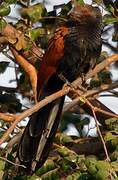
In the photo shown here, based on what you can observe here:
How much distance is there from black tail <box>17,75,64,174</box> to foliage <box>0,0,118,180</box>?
0.03 meters

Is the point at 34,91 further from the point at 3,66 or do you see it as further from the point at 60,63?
the point at 3,66

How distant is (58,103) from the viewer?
212cm

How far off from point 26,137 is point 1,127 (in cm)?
9

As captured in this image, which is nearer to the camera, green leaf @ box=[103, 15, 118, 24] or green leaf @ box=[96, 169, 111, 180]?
green leaf @ box=[96, 169, 111, 180]

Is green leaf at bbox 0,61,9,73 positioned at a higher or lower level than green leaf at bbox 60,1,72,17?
lower

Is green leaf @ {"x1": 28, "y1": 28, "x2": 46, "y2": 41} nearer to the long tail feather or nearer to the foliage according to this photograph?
the foliage

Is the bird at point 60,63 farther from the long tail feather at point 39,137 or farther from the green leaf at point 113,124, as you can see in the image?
the green leaf at point 113,124

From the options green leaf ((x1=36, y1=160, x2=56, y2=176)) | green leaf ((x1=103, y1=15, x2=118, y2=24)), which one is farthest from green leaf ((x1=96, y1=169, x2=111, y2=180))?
green leaf ((x1=103, y1=15, x2=118, y2=24))

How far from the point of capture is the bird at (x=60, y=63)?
1994 millimetres

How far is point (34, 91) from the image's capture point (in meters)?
2.10

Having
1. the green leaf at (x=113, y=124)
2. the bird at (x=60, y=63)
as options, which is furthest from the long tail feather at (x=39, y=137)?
the green leaf at (x=113, y=124)

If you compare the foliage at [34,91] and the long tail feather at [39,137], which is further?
the long tail feather at [39,137]

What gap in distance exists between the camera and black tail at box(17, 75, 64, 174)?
1.90 m

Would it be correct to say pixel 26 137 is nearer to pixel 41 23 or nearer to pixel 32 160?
pixel 32 160
